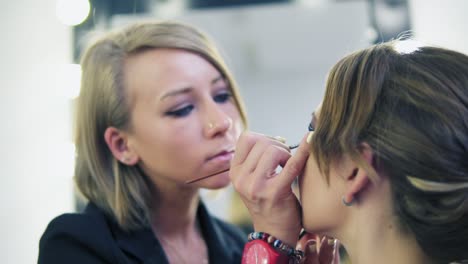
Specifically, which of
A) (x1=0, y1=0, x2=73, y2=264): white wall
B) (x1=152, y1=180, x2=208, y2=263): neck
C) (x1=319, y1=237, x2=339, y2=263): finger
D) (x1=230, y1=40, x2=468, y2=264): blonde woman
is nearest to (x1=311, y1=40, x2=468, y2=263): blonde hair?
(x1=230, y1=40, x2=468, y2=264): blonde woman

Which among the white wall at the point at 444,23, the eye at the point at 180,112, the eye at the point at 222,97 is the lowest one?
the eye at the point at 180,112

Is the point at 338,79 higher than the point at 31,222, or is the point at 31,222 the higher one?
the point at 338,79

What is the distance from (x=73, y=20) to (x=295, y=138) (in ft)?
1.83

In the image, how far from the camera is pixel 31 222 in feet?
3.14

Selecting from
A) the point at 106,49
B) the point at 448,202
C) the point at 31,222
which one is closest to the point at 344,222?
the point at 448,202

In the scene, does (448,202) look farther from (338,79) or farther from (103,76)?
(103,76)

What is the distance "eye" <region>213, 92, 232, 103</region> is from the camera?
34.1 inches

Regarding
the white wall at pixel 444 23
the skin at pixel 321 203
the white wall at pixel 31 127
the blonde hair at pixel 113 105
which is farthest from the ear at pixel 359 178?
the white wall at pixel 31 127

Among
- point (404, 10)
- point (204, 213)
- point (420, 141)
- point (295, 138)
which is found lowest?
point (204, 213)

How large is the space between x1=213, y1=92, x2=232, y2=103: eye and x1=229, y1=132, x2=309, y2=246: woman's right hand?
0.80ft

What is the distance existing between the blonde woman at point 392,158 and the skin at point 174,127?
232 millimetres

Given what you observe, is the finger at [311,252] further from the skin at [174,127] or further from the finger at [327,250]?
the skin at [174,127]

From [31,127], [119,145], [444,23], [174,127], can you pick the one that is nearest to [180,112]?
[174,127]

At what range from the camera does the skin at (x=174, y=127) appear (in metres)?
0.80
